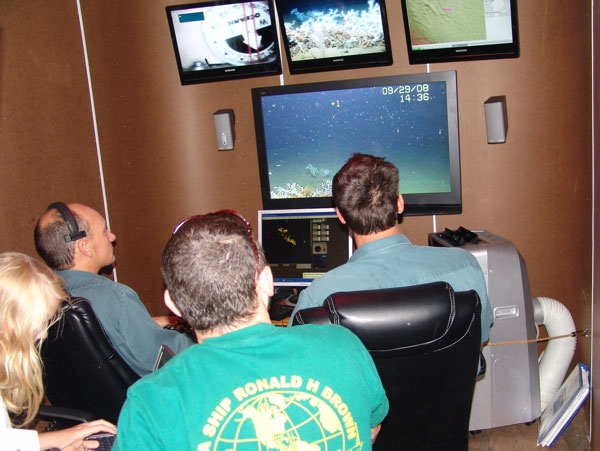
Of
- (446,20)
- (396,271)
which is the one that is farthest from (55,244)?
(446,20)

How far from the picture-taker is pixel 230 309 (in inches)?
42.7

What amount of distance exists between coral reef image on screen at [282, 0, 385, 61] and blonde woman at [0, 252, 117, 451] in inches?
71.5

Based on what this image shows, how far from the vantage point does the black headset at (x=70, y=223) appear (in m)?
2.20

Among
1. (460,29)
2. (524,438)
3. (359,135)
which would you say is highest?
(460,29)

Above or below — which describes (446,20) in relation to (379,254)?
above

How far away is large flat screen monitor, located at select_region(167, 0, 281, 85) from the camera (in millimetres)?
2943

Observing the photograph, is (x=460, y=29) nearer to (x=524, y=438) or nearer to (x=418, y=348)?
(x=418, y=348)

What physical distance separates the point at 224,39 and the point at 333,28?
1.93 feet

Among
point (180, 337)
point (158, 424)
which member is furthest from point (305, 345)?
point (180, 337)

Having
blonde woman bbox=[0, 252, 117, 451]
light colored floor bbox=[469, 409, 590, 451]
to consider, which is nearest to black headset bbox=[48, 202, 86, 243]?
blonde woman bbox=[0, 252, 117, 451]

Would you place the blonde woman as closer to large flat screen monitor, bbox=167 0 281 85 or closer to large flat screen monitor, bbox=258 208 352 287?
large flat screen monitor, bbox=258 208 352 287

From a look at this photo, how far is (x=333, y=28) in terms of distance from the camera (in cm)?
286

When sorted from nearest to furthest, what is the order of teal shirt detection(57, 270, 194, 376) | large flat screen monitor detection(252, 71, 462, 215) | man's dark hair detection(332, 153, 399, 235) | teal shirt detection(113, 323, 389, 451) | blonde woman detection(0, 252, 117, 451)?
teal shirt detection(113, 323, 389, 451) < blonde woman detection(0, 252, 117, 451) < man's dark hair detection(332, 153, 399, 235) < teal shirt detection(57, 270, 194, 376) < large flat screen monitor detection(252, 71, 462, 215)

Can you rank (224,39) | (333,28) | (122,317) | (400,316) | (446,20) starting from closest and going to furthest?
1. (400,316)
2. (122,317)
3. (446,20)
4. (333,28)
5. (224,39)
